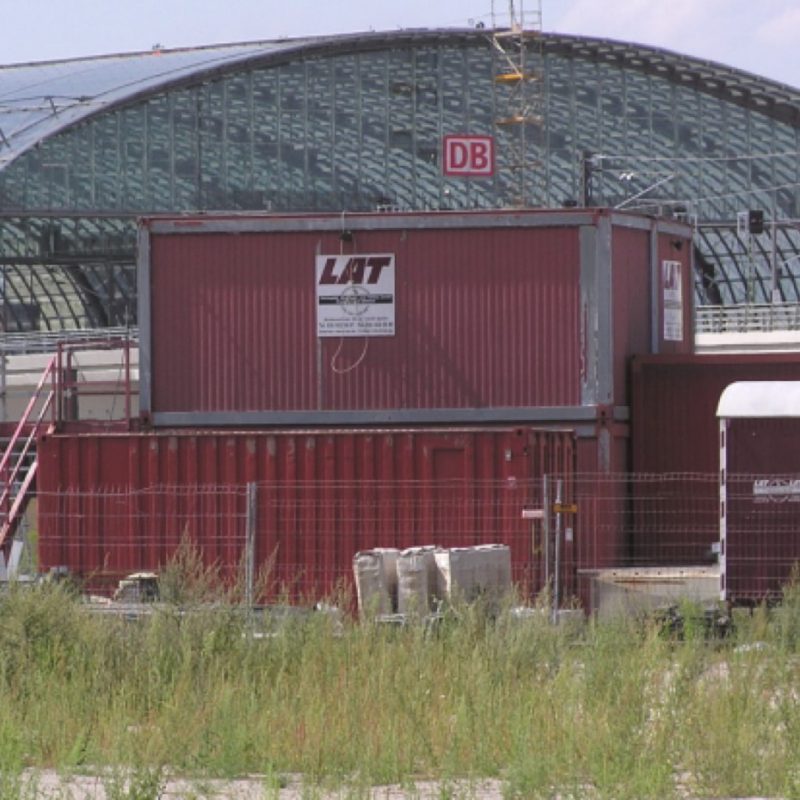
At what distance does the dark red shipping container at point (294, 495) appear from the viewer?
25.9 meters

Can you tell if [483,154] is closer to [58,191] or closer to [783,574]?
[58,191]

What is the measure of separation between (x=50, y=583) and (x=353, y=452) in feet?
26.0

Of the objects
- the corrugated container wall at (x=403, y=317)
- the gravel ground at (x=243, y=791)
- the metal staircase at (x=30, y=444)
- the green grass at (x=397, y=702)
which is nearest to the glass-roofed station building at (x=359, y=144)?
the metal staircase at (x=30, y=444)

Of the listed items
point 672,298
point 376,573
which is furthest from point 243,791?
point 672,298

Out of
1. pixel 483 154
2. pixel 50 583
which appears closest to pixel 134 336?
pixel 483 154

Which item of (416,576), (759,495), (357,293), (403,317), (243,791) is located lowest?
(243,791)

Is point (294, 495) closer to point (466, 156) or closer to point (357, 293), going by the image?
point (357, 293)

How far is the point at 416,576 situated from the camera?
23.5 metres

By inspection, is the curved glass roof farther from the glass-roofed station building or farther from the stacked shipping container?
the stacked shipping container

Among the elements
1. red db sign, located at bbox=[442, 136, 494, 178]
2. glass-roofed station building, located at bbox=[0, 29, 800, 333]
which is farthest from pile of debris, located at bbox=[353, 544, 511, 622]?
red db sign, located at bbox=[442, 136, 494, 178]

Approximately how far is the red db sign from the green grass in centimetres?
6256

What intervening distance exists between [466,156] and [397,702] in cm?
6636

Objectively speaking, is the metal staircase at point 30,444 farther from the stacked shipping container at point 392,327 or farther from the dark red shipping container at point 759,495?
the dark red shipping container at point 759,495

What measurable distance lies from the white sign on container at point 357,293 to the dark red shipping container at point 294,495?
132 inches
